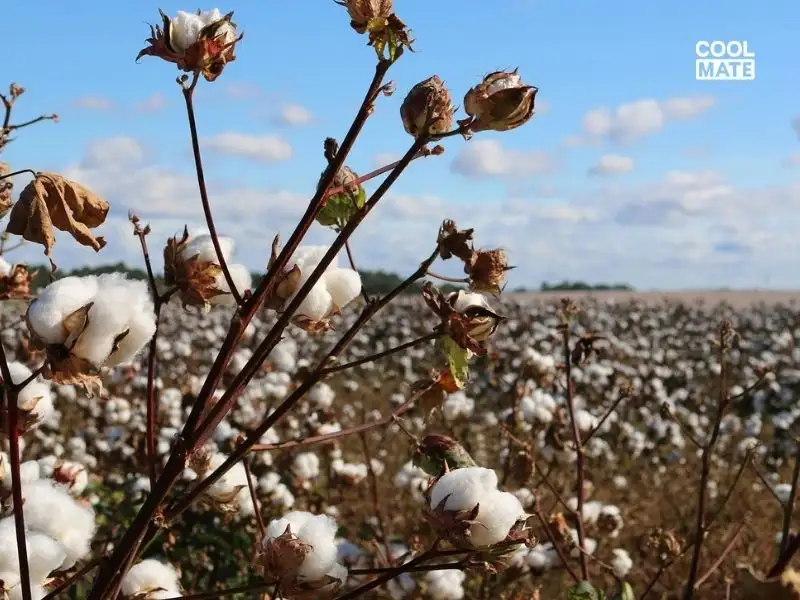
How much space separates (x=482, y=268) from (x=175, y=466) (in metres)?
0.48

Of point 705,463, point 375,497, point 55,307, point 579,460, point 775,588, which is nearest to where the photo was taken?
point 775,588

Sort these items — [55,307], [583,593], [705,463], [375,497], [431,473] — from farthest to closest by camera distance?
1. [375,497]
2. [705,463]
3. [583,593]
4. [431,473]
5. [55,307]

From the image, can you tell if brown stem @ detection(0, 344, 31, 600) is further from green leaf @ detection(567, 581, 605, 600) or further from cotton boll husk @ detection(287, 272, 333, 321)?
green leaf @ detection(567, 581, 605, 600)

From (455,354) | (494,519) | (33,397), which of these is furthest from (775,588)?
(33,397)

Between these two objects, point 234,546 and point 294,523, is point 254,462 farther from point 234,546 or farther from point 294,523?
point 294,523

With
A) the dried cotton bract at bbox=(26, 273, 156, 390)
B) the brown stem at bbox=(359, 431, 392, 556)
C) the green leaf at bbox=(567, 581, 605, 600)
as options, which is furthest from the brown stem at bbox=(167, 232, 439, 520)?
the brown stem at bbox=(359, 431, 392, 556)

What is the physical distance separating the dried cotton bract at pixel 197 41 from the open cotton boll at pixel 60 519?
62 cm

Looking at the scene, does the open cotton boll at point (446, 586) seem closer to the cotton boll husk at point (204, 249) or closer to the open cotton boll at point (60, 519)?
the open cotton boll at point (60, 519)

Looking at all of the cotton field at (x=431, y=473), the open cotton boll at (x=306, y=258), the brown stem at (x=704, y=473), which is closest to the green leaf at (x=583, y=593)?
the cotton field at (x=431, y=473)

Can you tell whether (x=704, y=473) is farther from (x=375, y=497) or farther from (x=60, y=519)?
(x=60, y=519)

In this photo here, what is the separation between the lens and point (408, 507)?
582 cm

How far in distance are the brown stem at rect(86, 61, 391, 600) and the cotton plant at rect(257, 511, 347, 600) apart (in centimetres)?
18

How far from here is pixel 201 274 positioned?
1.12m

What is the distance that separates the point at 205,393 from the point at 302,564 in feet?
0.93
